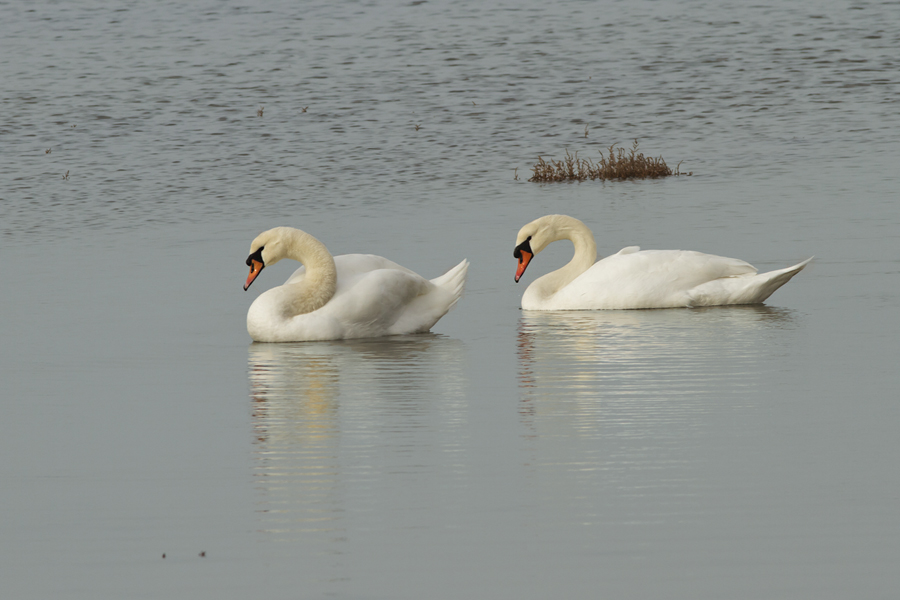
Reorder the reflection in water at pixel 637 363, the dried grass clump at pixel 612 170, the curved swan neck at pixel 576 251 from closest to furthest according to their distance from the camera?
the reflection in water at pixel 637 363 → the curved swan neck at pixel 576 251 → the dried grass clump at pixel 612 170

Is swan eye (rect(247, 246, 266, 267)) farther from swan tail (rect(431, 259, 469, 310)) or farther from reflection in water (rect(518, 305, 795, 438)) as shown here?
reflection in water (rect(518, 305, 795, 438))

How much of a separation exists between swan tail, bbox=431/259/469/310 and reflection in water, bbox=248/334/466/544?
0.58 meters

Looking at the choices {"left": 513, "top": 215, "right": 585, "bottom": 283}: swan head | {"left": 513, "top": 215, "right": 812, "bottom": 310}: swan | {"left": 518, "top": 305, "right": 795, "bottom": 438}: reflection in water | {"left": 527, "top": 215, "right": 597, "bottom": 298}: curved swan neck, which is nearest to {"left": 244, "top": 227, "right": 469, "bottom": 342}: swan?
{"left": 518, "top": 305, "right": 795, "bottom": 438}: reflection in water

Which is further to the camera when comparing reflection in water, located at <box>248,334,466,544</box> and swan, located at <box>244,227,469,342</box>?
swan, located at <box>244,227,469,342</box>

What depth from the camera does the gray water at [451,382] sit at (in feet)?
18.8

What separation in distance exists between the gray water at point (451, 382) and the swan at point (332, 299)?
0.22 metres

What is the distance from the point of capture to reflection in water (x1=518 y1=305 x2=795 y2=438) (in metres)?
8.15

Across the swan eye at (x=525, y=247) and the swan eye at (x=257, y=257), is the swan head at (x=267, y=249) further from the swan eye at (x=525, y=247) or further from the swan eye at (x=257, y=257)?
the swan eye at (x=525, y=247)

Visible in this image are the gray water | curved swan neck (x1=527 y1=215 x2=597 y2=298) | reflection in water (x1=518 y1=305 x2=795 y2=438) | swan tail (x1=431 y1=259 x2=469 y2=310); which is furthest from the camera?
curved swan neck (x1=527 y1=215 x2=597 y2=298)

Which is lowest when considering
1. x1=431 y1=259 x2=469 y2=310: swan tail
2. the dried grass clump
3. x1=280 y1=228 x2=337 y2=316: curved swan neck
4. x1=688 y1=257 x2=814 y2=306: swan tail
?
the dried grass clump

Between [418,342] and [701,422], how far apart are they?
14.3 ft

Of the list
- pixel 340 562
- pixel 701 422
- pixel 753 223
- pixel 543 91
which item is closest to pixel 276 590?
pixel 340 562

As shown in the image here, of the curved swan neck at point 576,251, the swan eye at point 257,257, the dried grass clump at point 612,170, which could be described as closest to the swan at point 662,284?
the curved swan neck at point 576,251

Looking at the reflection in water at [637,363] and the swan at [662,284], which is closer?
the reflection in water at [637,363]
